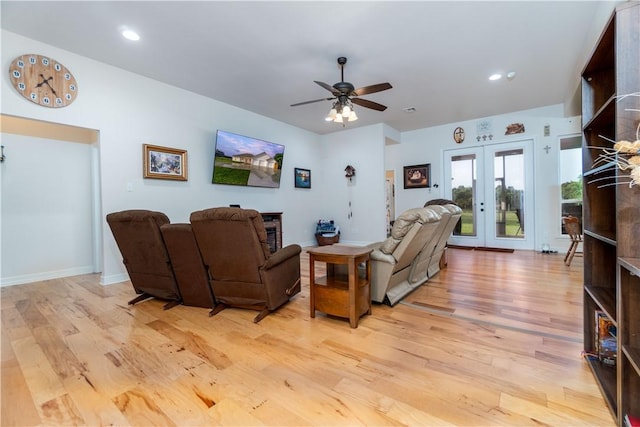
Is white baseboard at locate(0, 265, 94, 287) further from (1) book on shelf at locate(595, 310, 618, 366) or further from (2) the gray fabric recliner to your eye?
(1) book on shelf at locate(595, 310, 618, 366)

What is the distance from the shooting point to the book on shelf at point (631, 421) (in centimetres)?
112

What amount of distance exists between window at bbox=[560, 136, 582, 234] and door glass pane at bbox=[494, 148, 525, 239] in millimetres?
616

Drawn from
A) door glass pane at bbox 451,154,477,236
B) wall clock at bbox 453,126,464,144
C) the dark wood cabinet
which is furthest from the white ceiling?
door glass pane at bbox 451,154,477,236

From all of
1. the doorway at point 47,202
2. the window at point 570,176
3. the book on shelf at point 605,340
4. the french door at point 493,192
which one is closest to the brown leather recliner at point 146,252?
the doorway at point 47,202

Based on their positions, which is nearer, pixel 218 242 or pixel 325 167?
pixel 218 242

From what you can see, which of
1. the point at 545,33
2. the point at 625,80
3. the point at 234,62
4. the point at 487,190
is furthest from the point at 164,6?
the point at 487,190

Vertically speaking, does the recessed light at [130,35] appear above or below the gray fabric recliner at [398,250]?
above

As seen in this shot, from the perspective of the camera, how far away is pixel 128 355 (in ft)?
6.17

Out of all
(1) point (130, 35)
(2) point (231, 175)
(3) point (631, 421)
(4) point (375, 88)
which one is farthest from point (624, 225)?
(2) point (231, 175)

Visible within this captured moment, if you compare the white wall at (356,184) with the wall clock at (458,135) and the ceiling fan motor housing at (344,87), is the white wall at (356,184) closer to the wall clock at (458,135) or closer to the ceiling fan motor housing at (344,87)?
the wall clock at (458,135)

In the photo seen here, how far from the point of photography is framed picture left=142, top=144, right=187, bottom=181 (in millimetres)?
3883

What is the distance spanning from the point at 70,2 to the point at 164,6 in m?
0.81

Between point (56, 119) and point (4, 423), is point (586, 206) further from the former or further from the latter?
point (56, 119)

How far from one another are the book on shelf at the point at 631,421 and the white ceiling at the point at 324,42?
10.1 ft
